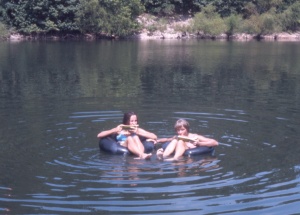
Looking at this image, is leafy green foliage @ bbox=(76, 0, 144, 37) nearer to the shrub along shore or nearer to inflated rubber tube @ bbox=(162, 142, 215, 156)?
the shrub along shore

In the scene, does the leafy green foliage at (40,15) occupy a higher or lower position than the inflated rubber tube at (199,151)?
higher

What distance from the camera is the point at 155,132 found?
54.2 feet

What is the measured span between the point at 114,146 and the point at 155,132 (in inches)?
106

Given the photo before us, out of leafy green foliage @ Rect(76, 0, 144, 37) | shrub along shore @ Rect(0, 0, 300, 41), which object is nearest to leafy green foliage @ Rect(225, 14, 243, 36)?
shrub along shore @ Rect(0, 0, 300, 41)

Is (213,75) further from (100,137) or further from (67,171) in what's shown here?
(67,171)

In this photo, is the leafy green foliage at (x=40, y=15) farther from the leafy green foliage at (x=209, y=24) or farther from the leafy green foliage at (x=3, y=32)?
the leafy green foliage at (x=209, y=24)

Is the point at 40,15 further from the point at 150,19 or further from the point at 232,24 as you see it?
the point at 232,24

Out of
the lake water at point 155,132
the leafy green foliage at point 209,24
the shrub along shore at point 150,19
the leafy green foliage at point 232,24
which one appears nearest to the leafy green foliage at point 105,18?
the shrub along shore at point 150,19

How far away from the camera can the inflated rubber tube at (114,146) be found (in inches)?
551

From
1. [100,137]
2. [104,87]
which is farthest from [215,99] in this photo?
[100,137]

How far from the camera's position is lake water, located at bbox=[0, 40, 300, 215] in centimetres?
1063

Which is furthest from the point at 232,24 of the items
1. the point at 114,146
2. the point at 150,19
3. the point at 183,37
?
the point at 114,146

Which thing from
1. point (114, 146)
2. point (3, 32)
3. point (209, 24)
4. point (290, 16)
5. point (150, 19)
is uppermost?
point (290, 16)

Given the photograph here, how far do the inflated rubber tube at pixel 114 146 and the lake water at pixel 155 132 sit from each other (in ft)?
0.76
